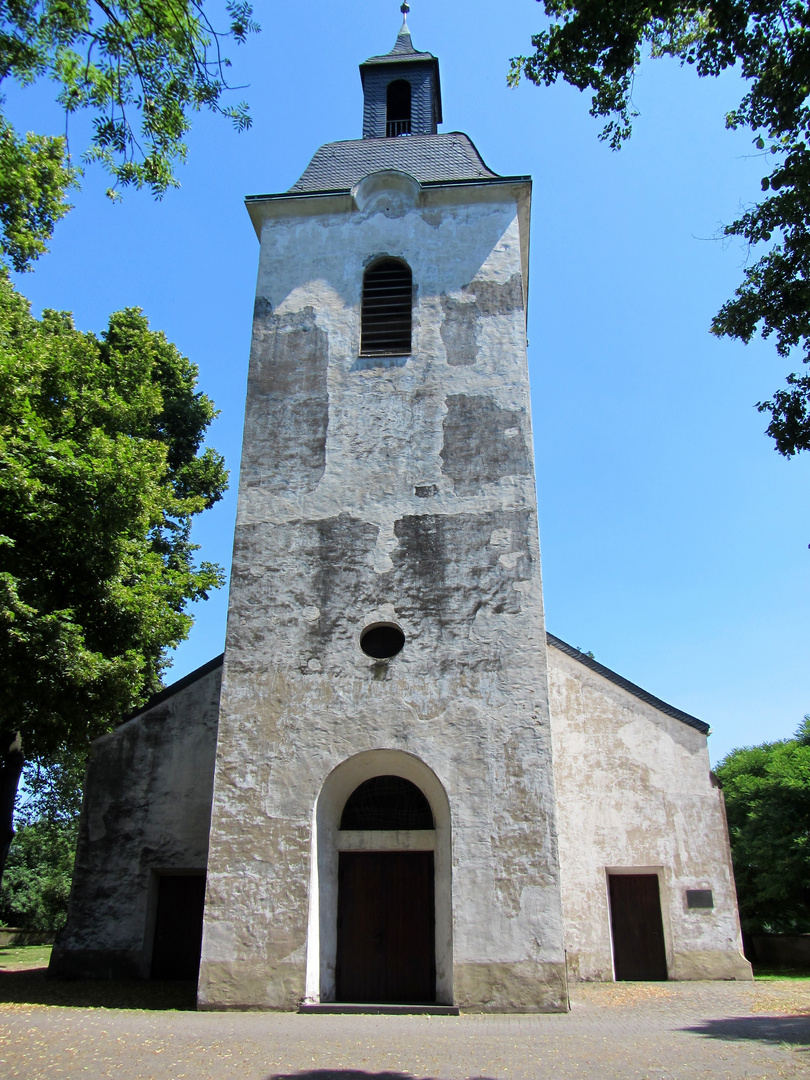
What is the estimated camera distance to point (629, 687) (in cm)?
1469

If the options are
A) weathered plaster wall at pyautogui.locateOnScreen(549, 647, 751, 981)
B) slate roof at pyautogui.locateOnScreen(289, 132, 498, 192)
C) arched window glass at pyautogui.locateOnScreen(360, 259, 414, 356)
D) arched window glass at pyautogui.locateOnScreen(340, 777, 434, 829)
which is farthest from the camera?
slate roof at pyautogui.locateOnScreen(289, 132, 498, 192)

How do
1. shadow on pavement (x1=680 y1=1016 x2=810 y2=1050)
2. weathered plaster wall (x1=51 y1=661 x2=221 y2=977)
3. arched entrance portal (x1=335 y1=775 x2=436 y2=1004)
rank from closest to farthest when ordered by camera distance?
shadow on pavement (x1=680 y1=1016 x2=810 y2=1050)
arched entrance portal (x1=335 y1=775 x2=436 y2=1004)
weathered plaster wall (x1=51 y1=661 x2=221 y2=977)

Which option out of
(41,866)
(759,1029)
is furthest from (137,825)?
(41,866)

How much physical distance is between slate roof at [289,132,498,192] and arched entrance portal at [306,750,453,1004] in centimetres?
1027

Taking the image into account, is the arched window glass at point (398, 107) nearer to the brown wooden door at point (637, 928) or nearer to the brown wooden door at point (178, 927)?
the brown wooden door at point (178, 927)

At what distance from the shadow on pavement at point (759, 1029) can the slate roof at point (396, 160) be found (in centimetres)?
1293

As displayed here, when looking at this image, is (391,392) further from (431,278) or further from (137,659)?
(137,659)

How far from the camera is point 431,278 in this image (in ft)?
44.0

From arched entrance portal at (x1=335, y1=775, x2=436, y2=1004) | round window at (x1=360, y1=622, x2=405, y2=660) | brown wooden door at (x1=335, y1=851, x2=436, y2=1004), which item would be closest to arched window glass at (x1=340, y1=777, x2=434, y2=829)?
arched entrance portal at (x1=335, y1=775, x2=436, y2=1004)

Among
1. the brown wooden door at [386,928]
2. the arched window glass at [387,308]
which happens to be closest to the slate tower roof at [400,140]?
the arched window glass at [387,308]

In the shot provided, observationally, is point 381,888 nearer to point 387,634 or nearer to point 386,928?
point 386,928

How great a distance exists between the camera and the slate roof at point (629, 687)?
14281 millimetres

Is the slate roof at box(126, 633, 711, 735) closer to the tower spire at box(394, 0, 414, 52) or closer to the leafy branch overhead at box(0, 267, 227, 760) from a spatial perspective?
the leafy branch overhead at box(0, 267, 227, 760)

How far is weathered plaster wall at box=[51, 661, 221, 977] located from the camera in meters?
12.6
